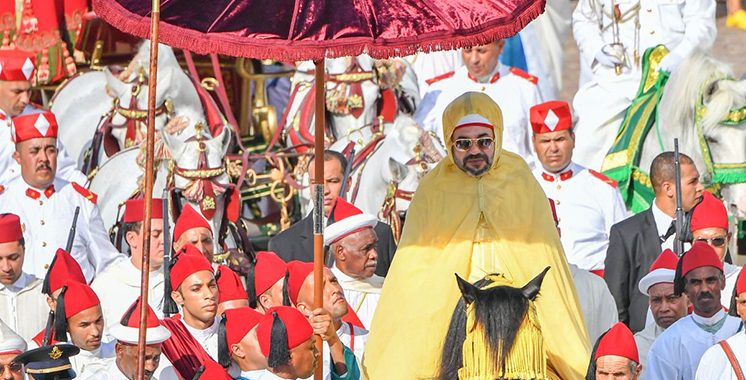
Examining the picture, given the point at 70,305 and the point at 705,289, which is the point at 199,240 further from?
the point at 705,289

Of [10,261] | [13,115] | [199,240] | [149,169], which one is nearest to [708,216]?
[199,240]

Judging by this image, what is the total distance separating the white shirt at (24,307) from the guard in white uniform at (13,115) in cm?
184

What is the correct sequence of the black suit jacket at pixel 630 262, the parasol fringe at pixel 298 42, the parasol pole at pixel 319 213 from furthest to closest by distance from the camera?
the black suit jacket at pixel 630 262 < the parasol pole at pixel 319 213 < the parasol fringe at pixel 298 42

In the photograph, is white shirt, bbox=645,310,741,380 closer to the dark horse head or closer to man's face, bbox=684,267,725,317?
man's face, bbox=684,267,725,317

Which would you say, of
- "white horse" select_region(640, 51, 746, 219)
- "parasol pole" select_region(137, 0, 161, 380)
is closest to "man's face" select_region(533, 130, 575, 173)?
"white horse" select_region(640, 51, 746, 219)

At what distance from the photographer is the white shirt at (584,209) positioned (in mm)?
14477

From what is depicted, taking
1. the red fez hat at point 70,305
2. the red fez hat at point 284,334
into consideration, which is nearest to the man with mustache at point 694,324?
the red fez hat at point 284,334

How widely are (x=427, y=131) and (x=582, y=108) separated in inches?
74.0

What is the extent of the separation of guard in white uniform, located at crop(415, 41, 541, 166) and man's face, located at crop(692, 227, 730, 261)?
11.3 feet

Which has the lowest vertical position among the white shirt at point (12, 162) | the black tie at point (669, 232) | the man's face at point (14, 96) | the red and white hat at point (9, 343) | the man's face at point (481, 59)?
the red and white hat at point (9, 343)

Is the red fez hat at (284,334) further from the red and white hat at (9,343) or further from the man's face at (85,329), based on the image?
the man's face at (85,329)

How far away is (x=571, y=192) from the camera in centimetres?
1462

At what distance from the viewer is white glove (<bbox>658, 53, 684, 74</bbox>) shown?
16.8m

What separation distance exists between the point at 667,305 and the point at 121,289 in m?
3.01
